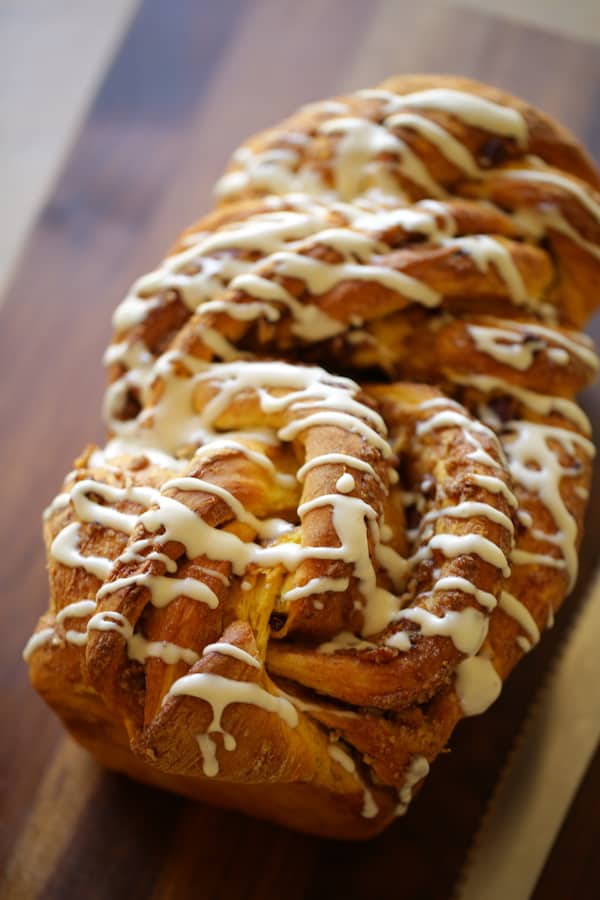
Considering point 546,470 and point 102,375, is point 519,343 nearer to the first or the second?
point 546,470

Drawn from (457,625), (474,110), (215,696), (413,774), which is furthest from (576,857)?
(474,110)

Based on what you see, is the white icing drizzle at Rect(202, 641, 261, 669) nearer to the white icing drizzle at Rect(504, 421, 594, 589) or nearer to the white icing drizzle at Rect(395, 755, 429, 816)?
the white icing drizzle at Rect(395, 755, 429, 816)

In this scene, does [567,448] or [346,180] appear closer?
[567,448]

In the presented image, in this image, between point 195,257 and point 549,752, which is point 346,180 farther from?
point 549,752

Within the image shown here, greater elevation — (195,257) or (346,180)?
(346,180)

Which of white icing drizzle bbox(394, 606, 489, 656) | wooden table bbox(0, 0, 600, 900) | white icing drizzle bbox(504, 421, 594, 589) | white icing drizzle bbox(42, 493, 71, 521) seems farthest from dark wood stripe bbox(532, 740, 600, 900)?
white icing drizzle bbox(42, 493, 71, 521)

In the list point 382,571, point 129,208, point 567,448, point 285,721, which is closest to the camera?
point 285,721

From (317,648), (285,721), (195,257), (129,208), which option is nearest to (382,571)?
(317,648)

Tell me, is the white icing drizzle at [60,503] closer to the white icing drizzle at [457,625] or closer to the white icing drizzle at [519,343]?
the white icing drizzle at [457,625]
